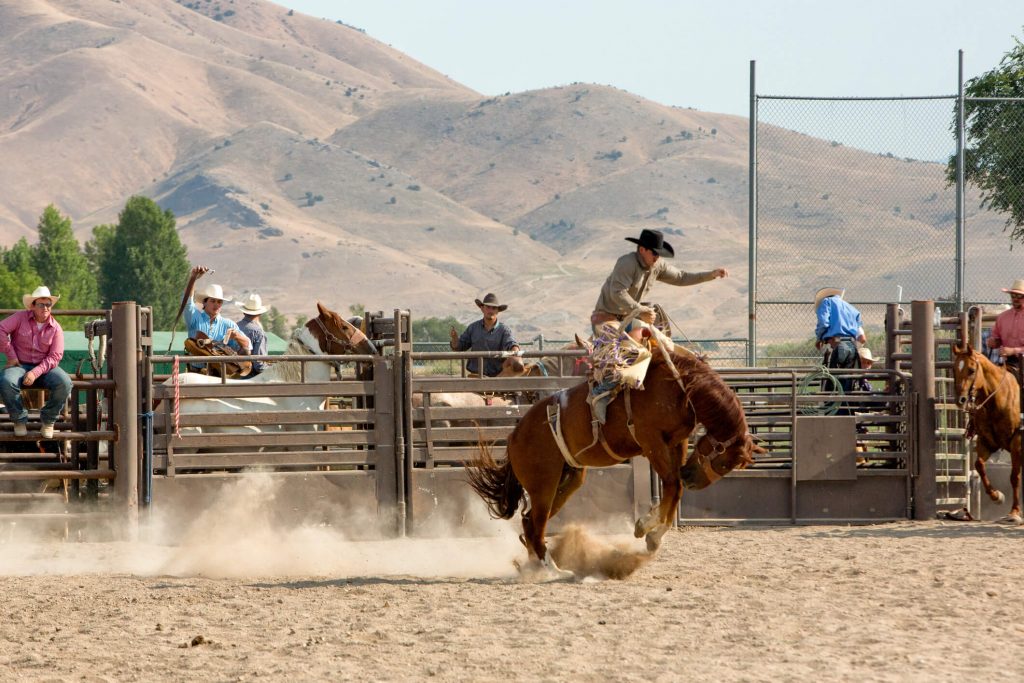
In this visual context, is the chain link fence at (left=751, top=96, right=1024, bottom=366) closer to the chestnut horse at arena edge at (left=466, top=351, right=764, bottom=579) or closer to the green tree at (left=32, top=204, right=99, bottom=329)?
the chestnut horse at arena edge at (left=466, top=351, right=764, bottom=579)

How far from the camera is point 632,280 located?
979 centimetres

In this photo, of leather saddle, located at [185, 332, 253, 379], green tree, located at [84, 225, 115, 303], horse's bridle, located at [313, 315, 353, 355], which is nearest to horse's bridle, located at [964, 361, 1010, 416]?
horse's bridle, located at [313, 315, 353, 355]

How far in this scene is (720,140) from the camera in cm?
15238

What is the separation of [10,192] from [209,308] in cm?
15518

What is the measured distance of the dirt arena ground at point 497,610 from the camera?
6.24 meters

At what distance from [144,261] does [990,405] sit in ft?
233

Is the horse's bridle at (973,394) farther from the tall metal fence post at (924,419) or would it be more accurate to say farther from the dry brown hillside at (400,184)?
the dry brown hillside at (400,184)

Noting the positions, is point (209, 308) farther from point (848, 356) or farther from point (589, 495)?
point (848, 356)

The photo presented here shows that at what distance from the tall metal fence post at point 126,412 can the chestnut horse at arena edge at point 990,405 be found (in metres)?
6.56

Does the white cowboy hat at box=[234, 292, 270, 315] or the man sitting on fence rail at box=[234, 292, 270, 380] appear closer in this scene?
the man sitting on fence rail at box=[234, 292, 270, 380]

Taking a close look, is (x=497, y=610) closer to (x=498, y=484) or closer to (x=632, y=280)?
(x=498, y=484)

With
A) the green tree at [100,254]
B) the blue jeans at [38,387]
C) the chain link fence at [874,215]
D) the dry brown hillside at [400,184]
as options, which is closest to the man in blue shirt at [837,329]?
the chain link fence at [874,215]

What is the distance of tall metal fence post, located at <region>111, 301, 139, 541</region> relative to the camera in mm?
10680

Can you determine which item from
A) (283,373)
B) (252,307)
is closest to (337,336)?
(283,373)
